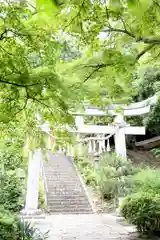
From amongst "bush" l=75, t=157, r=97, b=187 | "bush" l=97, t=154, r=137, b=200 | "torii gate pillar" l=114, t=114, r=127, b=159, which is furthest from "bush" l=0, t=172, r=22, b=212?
"torii gate pillar" l=114, t=114, r=127, b=159

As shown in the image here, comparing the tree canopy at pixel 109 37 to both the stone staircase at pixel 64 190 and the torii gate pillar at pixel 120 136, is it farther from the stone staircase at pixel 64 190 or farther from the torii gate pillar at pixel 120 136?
the torii gate pillar at pixel 120 136

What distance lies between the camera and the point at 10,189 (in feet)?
20.1

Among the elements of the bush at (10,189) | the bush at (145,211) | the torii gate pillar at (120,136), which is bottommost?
the bush at (145,211)

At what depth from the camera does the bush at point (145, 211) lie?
471 centimetres

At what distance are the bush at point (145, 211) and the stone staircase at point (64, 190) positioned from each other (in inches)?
127

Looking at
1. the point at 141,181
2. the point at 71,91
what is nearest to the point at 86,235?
the point at 141,181

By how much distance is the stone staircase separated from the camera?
8078 millimetres

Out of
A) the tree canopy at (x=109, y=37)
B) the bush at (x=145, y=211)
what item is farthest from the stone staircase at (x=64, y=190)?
the tree canopy at (x=109, y=37)

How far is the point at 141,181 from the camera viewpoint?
18.4 ft

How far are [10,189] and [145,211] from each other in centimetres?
286

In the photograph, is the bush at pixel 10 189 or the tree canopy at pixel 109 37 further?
the bush at pixel 10 189

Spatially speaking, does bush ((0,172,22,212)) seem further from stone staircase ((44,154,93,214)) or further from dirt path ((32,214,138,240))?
stone staircase ((44,154,93,214))

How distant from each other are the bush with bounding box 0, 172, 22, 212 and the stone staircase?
6.11 ft

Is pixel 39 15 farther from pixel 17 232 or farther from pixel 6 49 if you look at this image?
pixel 17 232
